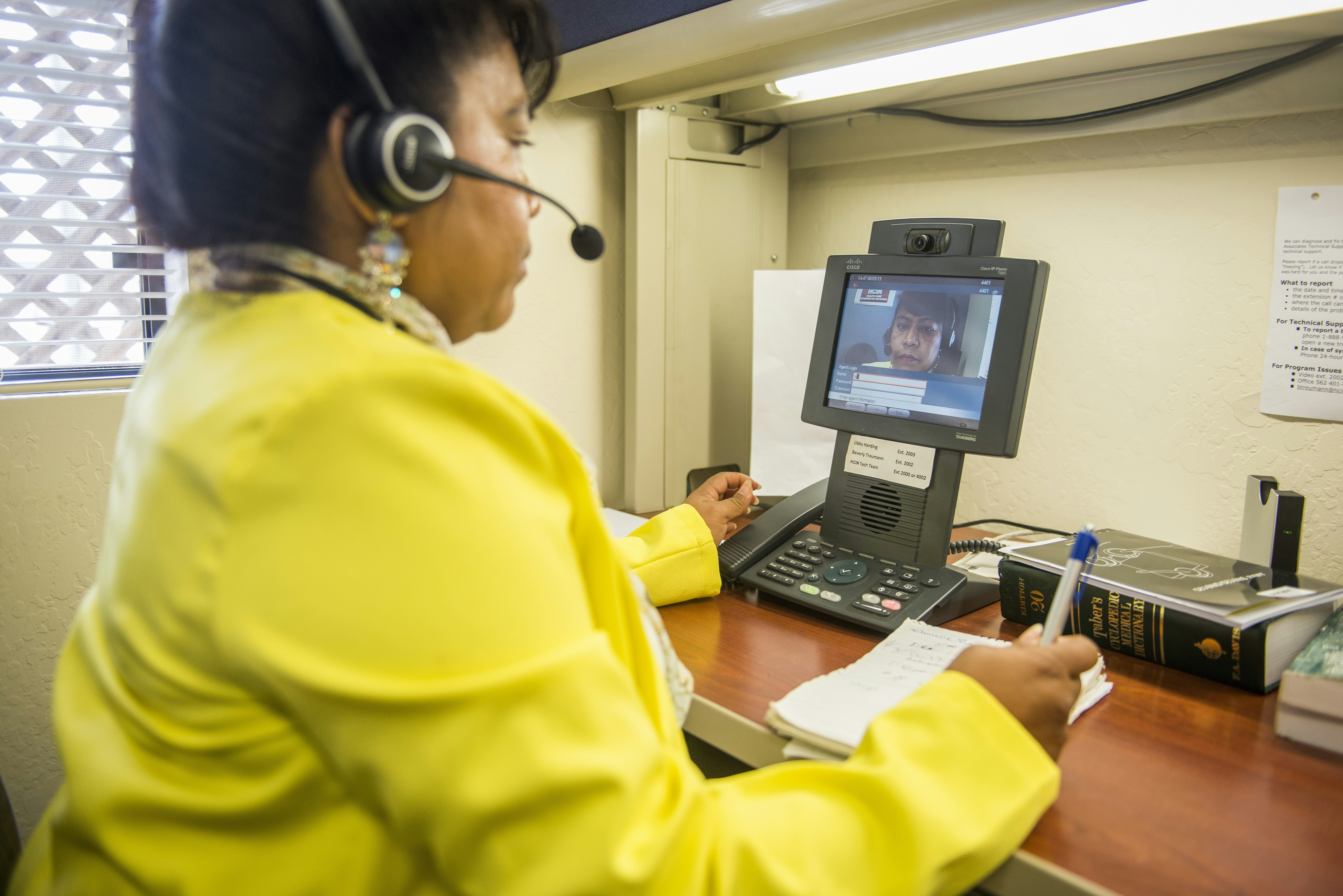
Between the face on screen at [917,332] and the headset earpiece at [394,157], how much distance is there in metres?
0.69

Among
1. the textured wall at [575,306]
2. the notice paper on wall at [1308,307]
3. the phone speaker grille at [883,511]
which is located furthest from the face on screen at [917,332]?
the textured wall at [575,306]

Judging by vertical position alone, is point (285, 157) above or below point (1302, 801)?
above

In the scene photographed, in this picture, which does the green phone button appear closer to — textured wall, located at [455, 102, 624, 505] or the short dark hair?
textured wall, located at [455, 102, 624, 505]

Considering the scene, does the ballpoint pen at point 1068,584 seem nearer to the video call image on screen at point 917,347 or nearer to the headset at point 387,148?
the video call image on screen at point 917,347

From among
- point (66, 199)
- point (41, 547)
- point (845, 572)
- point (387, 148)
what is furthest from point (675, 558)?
point (66, 199)

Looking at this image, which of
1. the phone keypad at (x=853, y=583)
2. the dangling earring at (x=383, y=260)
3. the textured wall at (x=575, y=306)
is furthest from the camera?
the textured wall at (x=575, y=306)

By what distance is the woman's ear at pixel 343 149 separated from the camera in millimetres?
511

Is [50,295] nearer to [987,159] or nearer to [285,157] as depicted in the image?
[285,157]

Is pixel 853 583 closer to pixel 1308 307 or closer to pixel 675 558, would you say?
pixel 675 558

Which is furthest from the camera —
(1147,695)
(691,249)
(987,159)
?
(691,249)

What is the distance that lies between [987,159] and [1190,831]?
0.99m

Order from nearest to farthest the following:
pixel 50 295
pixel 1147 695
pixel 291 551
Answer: pixel 291 551 < pixel 1147 695 < pixel 50 295

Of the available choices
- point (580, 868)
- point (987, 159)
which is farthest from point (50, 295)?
point (987, 159)

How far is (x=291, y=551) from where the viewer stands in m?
0.43
